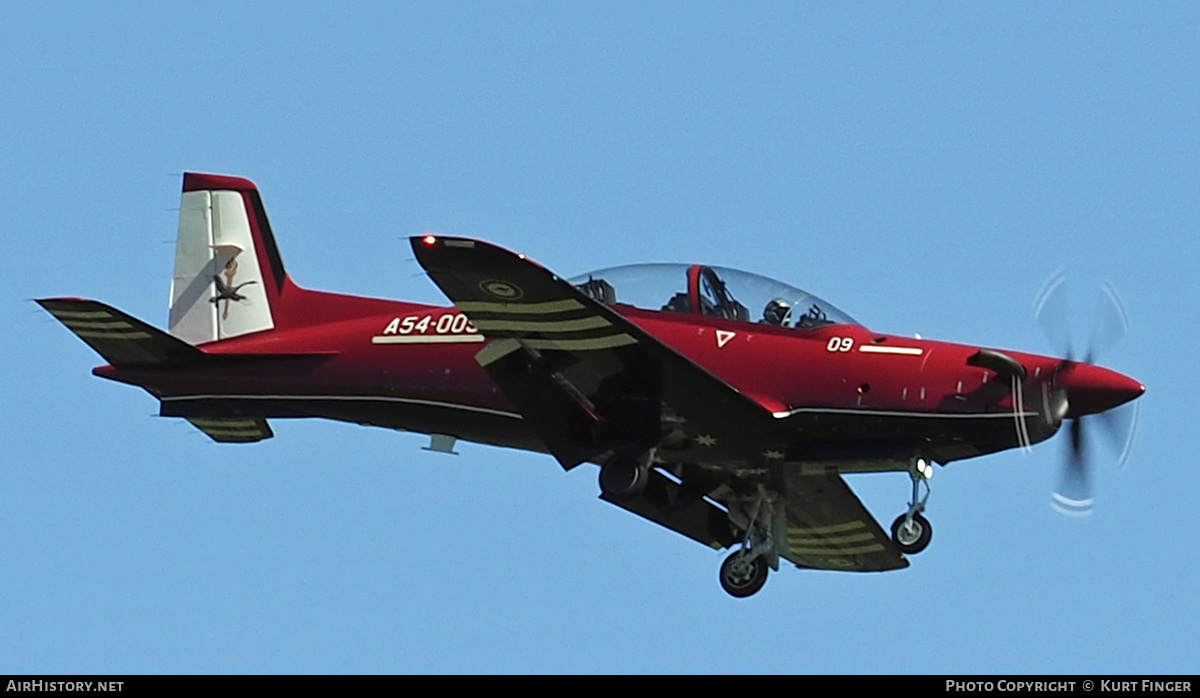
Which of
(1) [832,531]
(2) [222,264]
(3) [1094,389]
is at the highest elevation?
(2) [222,264]

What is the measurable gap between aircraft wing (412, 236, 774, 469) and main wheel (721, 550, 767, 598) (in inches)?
49.7

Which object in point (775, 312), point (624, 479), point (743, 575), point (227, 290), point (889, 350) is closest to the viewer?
point (889, 350)

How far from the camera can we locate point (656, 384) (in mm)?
22750

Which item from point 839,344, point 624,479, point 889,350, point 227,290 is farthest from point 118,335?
point 889,350

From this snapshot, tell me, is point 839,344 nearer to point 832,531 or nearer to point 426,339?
point 832,531

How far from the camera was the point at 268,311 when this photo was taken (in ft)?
86.7

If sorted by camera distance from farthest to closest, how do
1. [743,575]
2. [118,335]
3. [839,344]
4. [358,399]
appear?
[118,335]
[358,399]
[743,575]
[839,344]

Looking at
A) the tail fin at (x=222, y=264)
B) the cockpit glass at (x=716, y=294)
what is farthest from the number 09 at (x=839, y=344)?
the tail fin at (x=222, y=264)

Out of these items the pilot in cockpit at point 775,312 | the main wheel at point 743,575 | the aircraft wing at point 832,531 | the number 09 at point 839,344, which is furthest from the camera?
the aircraft wing at point 832,531

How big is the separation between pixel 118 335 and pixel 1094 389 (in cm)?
1064

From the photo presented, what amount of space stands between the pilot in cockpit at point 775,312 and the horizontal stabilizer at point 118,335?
6.64m

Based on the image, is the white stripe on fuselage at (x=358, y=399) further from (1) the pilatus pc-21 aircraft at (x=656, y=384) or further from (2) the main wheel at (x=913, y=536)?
(2) the main wheel at (x=913, y=536)

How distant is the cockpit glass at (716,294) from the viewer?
2319 centimetres
